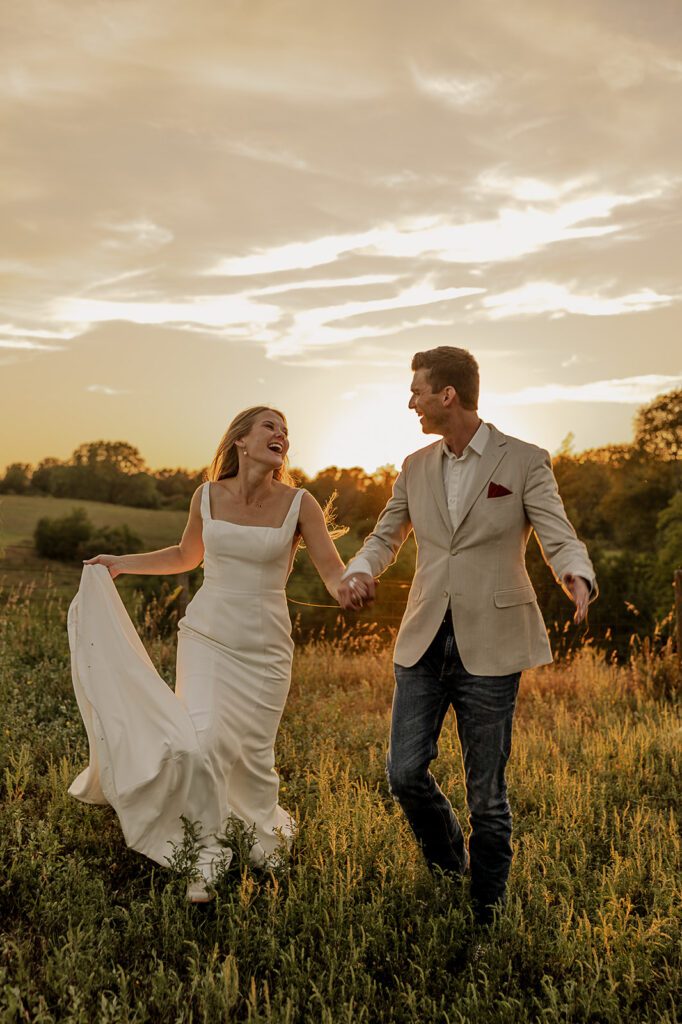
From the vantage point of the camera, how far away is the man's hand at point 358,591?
4031 mm

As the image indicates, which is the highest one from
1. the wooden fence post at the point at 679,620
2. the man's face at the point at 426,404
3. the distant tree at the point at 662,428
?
the distant tree at the point at 662,428

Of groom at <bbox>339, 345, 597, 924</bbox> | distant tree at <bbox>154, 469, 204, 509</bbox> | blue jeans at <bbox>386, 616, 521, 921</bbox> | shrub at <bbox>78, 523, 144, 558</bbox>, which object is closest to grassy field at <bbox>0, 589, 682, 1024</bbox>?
blue jeans at <bbox>386, 616, 521, 921</bbox>

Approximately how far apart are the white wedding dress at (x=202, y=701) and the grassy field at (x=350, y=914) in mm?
291

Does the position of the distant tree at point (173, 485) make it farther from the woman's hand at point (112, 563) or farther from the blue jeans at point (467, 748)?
the blue jeans at point (467, 748)

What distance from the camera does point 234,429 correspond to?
17.0 ft

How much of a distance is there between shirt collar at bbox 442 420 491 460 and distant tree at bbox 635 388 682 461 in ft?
137

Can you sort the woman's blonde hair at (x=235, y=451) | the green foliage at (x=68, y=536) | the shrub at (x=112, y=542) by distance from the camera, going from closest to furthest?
the woman's blonde hair at (x=235, y=451) < the shrub at (x=112, y=542) < the green foliage at (x=68, y=536)

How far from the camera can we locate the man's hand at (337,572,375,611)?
403 centimetres

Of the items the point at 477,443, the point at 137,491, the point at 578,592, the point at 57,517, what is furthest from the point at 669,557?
the point at 578,592

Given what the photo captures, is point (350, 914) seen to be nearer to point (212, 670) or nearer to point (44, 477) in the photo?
point (212, 670)

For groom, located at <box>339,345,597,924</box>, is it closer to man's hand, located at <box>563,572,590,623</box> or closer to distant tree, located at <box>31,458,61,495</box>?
man's hand, located at <box>563,572,590,623</box>

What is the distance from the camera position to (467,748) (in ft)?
13.0

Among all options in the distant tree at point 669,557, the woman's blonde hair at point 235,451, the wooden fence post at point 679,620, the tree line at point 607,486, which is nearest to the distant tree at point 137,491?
the tree line at point 607,486

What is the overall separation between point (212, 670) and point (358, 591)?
108cm
